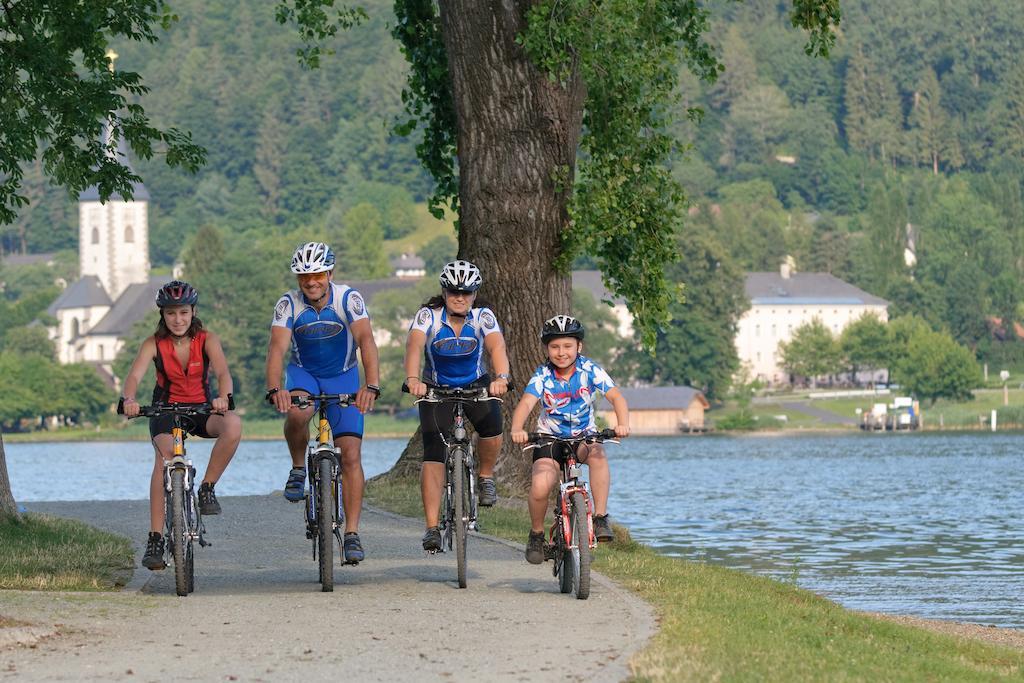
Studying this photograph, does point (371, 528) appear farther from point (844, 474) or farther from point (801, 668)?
point (844, 474)

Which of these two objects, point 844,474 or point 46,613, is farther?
point 844,474

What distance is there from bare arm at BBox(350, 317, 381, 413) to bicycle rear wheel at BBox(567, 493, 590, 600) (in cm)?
129

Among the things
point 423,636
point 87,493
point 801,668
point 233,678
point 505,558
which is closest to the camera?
point 233,678

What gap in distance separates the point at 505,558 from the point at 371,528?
2631mm

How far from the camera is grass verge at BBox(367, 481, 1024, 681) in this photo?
9.82 meters

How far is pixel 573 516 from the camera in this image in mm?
12047

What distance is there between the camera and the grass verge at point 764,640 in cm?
982

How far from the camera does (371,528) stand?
16969 millimetres

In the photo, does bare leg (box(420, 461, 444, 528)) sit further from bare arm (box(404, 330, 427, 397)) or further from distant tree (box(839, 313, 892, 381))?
distant tree (box(839, 313, 892, 381))

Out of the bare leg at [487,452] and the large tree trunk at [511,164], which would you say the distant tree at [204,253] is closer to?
the large tree trunk at [511,164]

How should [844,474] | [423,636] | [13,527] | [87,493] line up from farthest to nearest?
[844,474] → [87,493] → [13,527] → [423,636]

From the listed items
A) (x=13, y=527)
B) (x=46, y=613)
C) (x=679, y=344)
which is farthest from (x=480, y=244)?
(x=679, y=344)

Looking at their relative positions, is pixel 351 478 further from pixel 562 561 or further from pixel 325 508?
pixel 562 561

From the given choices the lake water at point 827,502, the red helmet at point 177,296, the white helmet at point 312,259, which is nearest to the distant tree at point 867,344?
the lake water at point 827,502
